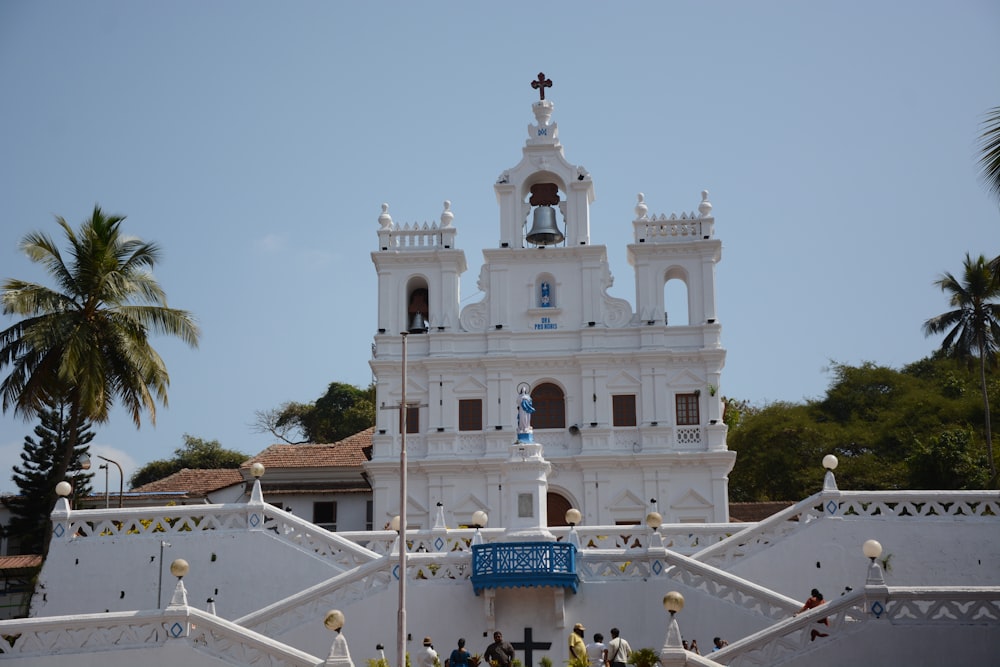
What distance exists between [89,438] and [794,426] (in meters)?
30.6

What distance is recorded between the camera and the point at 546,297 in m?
41.8

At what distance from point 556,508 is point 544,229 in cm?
913

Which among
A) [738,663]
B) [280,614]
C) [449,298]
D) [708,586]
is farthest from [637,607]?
[449,298]

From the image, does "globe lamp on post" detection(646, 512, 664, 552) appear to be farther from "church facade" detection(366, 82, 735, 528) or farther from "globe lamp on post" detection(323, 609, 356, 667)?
"church facade" detection(366, 82, 735, 528)

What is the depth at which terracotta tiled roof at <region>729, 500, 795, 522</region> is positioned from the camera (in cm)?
4344

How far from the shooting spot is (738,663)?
2095 cm

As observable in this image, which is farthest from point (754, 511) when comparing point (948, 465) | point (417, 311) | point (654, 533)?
point (654, 533)

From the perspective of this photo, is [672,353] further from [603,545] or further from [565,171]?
[603,545]

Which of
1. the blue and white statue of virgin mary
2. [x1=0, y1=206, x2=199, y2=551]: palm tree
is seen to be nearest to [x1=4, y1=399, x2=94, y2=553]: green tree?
[x1=0, y1=206, x2=199, y2=551]: palm tree

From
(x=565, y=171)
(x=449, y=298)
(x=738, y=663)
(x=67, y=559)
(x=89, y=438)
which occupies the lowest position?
(x=738, y=663)

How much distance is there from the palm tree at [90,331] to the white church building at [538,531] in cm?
543

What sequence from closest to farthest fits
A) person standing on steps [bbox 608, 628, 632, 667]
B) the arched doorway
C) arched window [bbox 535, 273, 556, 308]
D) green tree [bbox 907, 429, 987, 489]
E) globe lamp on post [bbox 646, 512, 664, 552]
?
person standing on steps [bbox 608, 628, 632, 667] → globe lamp on post [bbox 646, 512, 664, 552] → the arched doorway → arched window [bbox 535, 273, 556, 308] → green tree [bbox 907, 429, 987, 489]

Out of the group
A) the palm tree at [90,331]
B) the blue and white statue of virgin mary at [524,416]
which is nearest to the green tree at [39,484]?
the palm tree at [90,331]

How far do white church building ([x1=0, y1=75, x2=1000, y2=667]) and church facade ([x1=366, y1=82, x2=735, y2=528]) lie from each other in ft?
0.24
